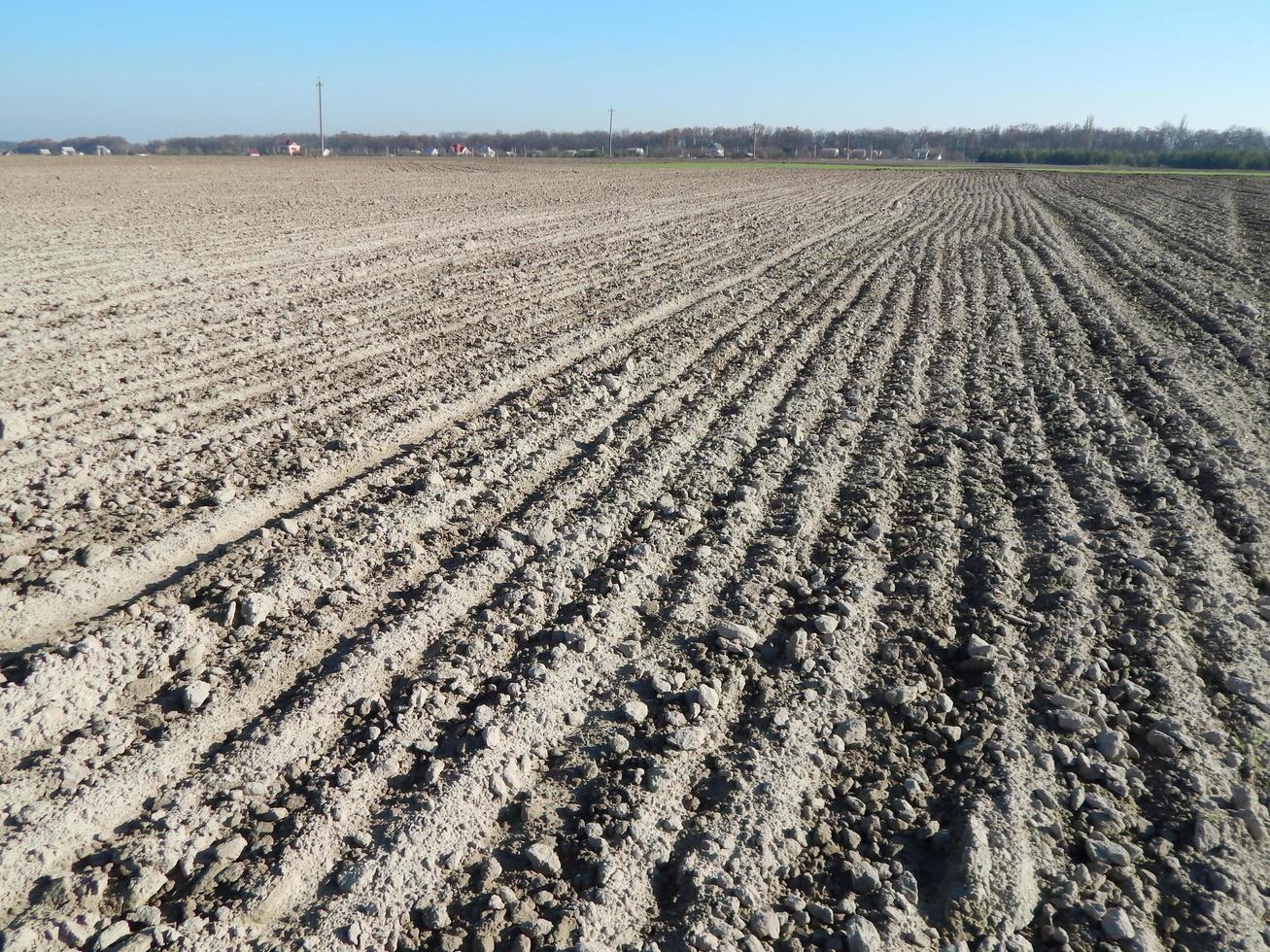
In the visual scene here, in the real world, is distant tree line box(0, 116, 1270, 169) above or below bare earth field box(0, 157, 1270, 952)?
above

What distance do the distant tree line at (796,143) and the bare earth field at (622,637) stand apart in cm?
9564

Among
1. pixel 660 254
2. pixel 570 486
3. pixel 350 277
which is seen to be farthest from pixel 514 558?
pixel 660 254

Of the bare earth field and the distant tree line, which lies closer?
the bare earth field

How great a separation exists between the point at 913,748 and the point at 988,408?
14.1 ft

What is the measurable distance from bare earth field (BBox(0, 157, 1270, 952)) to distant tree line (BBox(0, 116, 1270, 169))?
9564 centimetres

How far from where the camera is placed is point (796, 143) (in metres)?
138

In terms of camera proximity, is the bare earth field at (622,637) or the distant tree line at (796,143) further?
the distant tree line at (796,143)

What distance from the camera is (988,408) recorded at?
653cm

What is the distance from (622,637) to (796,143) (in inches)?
5854

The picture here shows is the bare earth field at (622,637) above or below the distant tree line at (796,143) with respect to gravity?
below

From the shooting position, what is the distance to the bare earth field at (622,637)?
93.4 inches

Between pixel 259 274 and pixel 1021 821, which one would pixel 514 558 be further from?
pixel 259 274

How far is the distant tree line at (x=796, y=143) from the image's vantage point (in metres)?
98.1

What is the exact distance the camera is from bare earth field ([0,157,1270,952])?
237 cm
